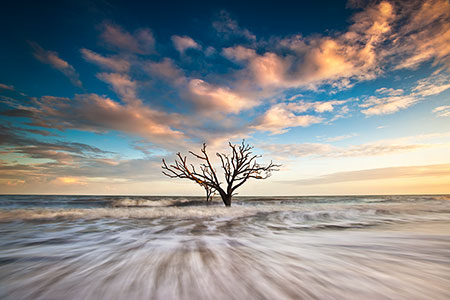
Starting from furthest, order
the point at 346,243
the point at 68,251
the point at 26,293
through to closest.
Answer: the point at 346,243
the point at 68,251
the point at 26,293

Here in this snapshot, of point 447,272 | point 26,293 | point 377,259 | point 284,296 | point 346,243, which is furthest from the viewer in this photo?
point 346,243

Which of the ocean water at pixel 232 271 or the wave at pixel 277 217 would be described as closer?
the ocean water at pixel 232 271

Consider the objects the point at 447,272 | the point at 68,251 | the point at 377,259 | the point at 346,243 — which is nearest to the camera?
the point at 447,272

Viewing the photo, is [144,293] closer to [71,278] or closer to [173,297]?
[173,297]

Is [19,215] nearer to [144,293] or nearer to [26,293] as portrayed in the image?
[26,293]

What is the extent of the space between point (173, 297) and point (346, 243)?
9.03 feet

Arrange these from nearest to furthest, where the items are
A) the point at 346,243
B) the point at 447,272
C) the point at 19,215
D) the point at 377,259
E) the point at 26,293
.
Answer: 1. the point at 26,293
2. the point at 447,272
3. the point at 377,259
4. the point at 346,243
5. the point at 19,215

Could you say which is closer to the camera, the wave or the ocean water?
the ocean water

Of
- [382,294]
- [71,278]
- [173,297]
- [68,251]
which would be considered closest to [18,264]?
[68,251]

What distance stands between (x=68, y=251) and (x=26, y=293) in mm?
1573

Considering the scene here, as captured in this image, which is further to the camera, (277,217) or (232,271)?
(277,217)

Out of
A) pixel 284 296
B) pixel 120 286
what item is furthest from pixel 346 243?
pixel 120 286

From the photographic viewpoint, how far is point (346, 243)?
290 centimetres

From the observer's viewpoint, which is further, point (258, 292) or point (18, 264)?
point (18, 264)
